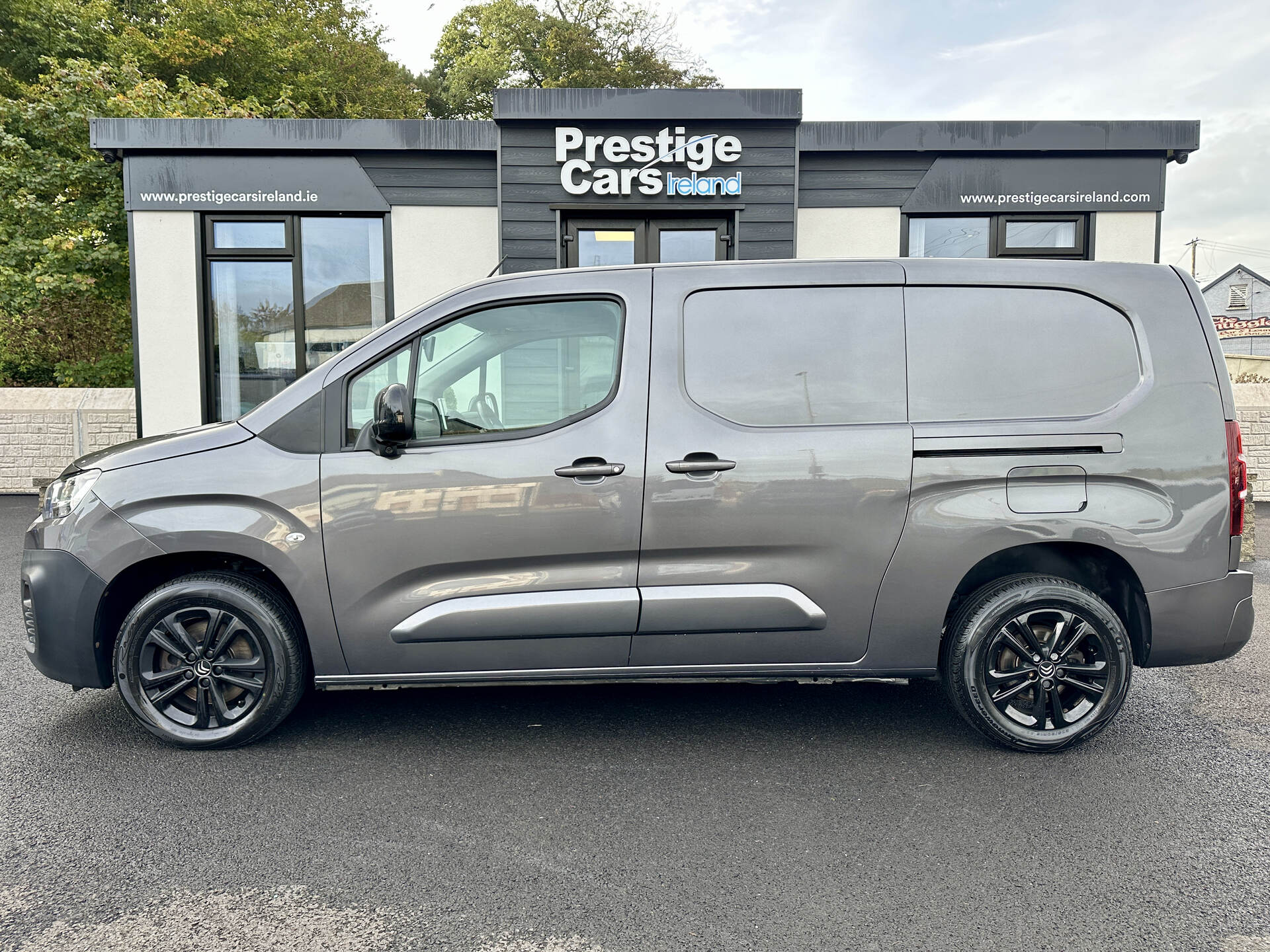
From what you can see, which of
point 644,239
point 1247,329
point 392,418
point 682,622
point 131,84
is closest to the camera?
point 392,418

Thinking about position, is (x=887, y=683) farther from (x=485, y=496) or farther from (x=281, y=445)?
(x=281, y=445)

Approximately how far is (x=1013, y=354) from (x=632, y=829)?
7.52ft

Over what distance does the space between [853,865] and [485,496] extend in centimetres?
177

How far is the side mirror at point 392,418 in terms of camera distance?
3236 millimetres

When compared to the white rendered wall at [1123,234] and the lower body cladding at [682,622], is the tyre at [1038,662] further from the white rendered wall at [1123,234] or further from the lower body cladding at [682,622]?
the white rendered wall at [1123,234]

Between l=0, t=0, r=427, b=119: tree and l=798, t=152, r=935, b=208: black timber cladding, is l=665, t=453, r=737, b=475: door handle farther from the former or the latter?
l=0, t=0, r=427, b=119: tree

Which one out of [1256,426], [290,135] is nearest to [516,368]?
[290,135]

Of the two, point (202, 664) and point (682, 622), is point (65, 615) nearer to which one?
point (202, 664)

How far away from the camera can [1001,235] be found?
31.6 feet

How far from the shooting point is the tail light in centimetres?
337

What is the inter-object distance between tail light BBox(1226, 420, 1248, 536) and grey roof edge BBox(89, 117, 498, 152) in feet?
25.3

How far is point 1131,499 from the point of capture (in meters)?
3.35

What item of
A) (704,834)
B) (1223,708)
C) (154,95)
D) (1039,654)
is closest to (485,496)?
(704,834)

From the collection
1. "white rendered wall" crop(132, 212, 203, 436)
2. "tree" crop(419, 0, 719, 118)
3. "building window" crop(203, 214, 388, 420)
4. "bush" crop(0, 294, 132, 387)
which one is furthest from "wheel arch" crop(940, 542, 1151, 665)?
"tree" crop(419, 0, 719, 118)
